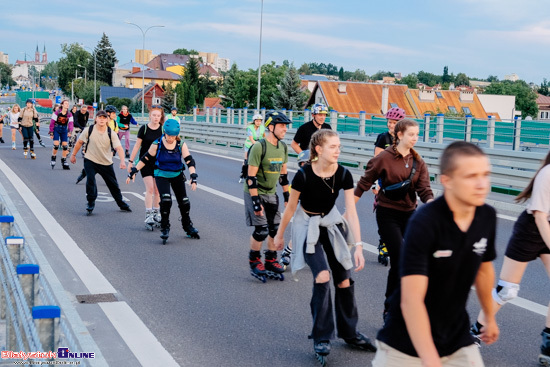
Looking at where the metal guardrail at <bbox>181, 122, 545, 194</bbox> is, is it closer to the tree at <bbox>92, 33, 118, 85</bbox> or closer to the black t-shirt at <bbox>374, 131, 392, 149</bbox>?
the black t-shirt at <bbox>374, 131, 392, 149</bbox>

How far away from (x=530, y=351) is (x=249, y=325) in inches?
94.5

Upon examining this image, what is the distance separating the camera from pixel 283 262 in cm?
920

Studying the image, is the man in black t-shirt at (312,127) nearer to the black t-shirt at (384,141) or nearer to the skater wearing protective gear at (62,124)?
the black t-shirt at (384,141)

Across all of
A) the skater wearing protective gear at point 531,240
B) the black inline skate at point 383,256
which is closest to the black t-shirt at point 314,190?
the skater wearing protective gear at point 531,240

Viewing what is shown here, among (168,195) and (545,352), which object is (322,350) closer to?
(545,352)

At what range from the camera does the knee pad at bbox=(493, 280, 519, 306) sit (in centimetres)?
583

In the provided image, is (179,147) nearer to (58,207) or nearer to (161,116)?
(161,116)

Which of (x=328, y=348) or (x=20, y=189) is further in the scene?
(x=20, y=189)

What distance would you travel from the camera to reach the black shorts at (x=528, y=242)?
5.77 metres

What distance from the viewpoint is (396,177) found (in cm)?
683

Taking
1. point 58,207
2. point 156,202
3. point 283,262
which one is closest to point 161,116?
point 156,202

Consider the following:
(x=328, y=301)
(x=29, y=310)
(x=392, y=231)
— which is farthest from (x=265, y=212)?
(x=29, y=310)

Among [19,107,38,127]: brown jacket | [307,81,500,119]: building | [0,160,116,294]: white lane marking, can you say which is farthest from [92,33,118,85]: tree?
[0,160,116,294]: white lane marking

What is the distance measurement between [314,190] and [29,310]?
268 cm
